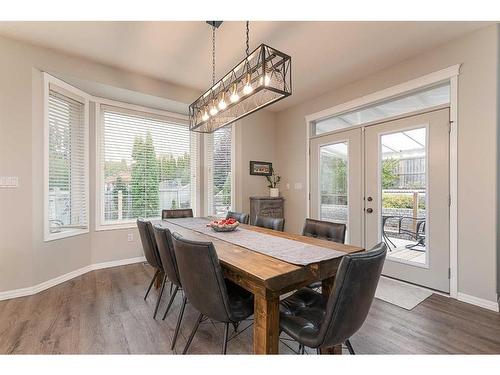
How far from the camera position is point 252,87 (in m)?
1.97

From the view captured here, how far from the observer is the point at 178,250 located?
4.83 ft

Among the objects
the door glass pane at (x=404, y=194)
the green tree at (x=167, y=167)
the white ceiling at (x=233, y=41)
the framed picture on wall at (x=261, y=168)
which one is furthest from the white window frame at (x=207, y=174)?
the door glass pane at (x=404, y=194)

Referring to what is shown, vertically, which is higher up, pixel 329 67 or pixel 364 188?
pixel 329 67

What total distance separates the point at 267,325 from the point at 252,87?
1723mm

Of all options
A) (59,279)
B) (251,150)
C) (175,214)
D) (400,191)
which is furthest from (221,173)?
(400,191)

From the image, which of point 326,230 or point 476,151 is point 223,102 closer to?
point 326,230

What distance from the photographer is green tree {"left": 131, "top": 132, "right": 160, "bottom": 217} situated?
3.88m

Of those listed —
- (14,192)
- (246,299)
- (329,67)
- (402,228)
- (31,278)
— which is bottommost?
(31,278)

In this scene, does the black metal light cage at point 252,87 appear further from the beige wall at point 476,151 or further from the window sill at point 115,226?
the window sill at point 115,226

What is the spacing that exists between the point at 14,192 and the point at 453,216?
474 centimetres

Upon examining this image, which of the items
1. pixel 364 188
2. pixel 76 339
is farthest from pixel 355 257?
pixel 364 188

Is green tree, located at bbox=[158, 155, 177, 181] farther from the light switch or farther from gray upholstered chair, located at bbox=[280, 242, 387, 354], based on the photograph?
gray upholstered chair, located at bbox=[280, 242, 387, 354]
